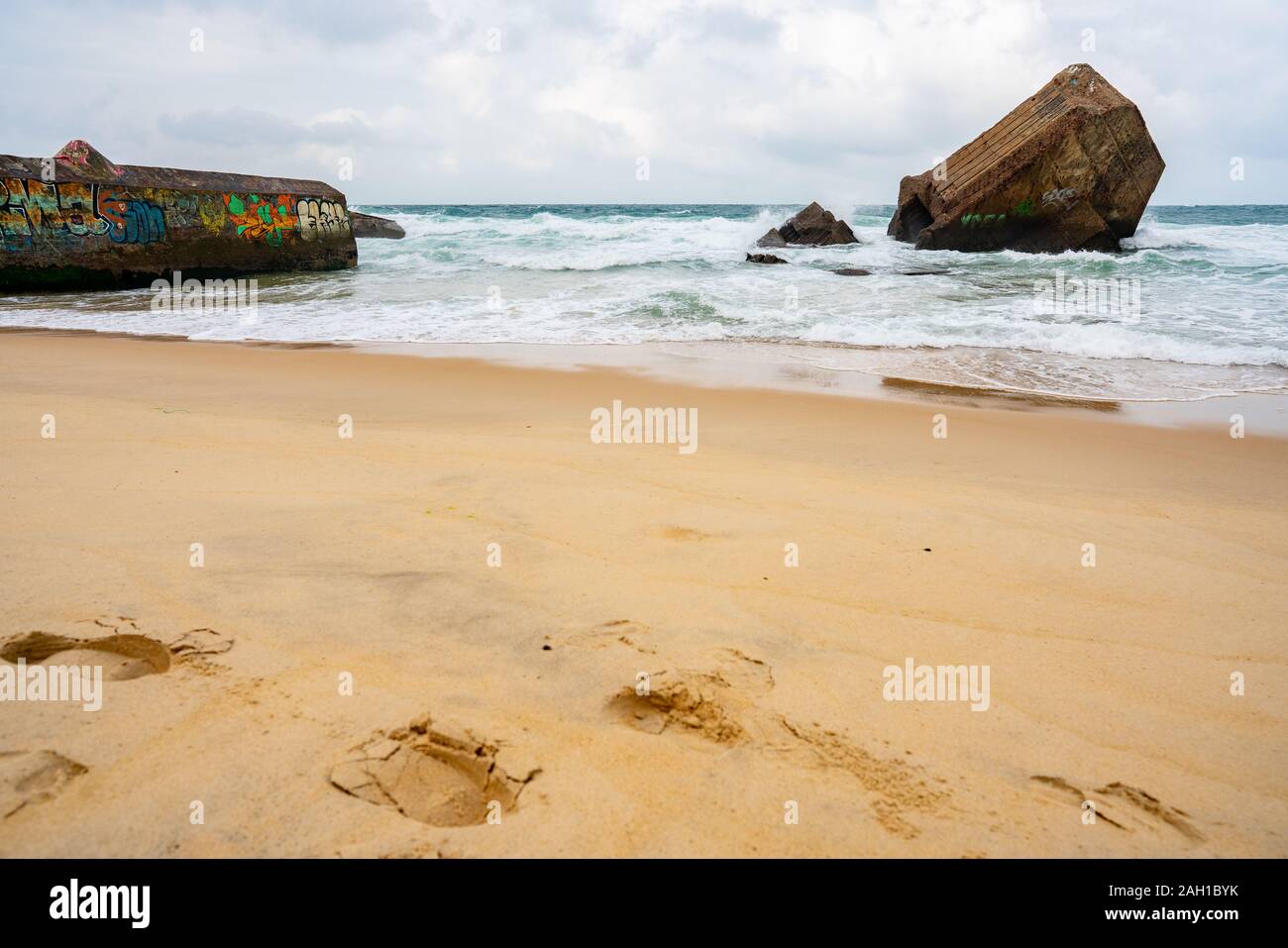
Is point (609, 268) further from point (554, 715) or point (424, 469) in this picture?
point (554, 715)

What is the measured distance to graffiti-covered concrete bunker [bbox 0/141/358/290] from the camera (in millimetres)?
12570

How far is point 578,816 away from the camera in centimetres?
148

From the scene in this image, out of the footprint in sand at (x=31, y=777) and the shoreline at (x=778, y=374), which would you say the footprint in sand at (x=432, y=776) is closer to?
the footprint in sand at (x=31, y=777)

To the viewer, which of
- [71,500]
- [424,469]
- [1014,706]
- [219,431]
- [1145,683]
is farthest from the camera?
[219,431]

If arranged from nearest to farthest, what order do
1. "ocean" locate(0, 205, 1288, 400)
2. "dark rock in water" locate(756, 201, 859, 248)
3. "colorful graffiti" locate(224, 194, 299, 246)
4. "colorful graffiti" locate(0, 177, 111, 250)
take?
"ocean" locate(0, 205, 1288, 400) → "colorful graffiti" locate(0, 177, 111, 250) → "colorful graffiti" locate(224, 194, 299, 246) → "dark rock in water" locate(756, 201, 859, 248)

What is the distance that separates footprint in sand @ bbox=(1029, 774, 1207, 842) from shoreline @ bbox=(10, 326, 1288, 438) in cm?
455

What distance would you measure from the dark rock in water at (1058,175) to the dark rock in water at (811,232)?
15.4 ft

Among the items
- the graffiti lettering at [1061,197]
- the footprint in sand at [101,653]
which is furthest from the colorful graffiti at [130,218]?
the graffiti lettering at [1061,197]

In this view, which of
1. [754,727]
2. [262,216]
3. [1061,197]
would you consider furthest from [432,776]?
[1061,197]

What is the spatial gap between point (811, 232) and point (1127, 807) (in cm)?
2377

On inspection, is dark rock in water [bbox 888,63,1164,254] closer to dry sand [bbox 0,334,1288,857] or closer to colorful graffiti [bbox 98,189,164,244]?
dry sand [bbox 0,334,1288,857]

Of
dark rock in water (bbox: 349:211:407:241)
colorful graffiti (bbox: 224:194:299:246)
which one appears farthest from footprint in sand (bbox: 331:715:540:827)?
dark rock in water (bbox: 349:211:407:241)
